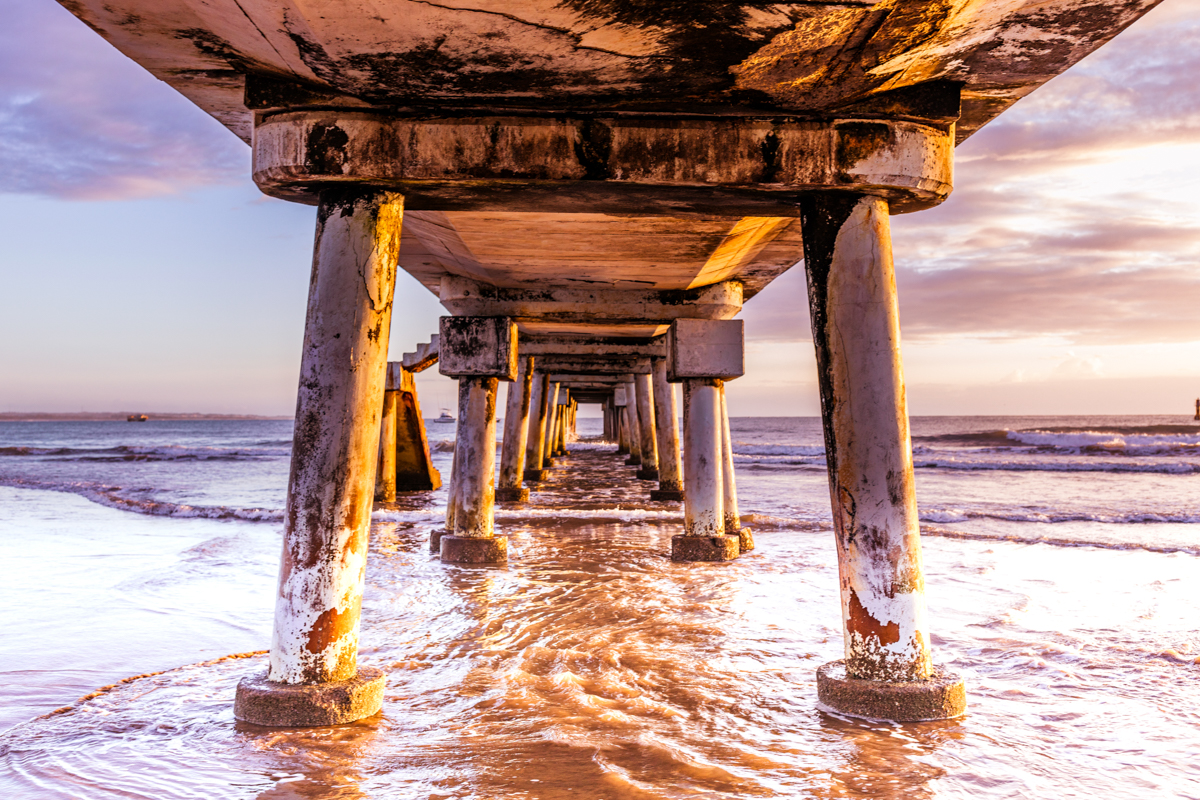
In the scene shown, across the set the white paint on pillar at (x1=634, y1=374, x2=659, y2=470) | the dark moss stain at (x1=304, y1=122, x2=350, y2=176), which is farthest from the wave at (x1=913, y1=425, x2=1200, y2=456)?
the dark moss stain at (x1=304, y1=122, x2=350, y2=176)

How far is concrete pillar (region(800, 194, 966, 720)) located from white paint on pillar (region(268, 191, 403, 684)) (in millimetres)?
2366

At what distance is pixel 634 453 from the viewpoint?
Result: 28156mm

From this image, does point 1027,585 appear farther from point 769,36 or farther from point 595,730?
point 769,36

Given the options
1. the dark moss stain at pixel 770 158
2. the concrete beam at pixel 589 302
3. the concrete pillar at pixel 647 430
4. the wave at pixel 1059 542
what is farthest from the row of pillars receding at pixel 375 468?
the concrete pillar at pixel 647 430

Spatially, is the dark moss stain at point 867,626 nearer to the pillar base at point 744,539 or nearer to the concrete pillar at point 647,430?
the pillar base at point 744,539

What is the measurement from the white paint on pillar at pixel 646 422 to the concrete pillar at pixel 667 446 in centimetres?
435

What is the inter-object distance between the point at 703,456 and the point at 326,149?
5648mm

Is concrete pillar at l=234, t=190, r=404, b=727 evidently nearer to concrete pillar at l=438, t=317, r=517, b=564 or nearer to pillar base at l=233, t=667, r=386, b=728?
pillar base at l=233, t=667, r=386, b=728

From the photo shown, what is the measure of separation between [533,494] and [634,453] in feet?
33.1

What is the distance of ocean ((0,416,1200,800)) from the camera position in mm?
3430

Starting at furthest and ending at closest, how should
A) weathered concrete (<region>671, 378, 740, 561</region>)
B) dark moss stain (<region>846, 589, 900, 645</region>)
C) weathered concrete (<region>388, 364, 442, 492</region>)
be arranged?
weathered concrete (<region>388, 364, 442, 492</region>) < weathered concrete (<region>671, 378, 740, 561</region>) < dark moss stain (<region>846, 589, 900, 645</region>)

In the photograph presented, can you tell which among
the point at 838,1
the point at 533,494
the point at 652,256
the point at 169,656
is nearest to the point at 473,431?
the point at 652,256

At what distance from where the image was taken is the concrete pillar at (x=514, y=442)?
15656 millimetres

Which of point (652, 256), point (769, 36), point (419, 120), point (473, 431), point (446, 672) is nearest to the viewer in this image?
point (769, 36)
